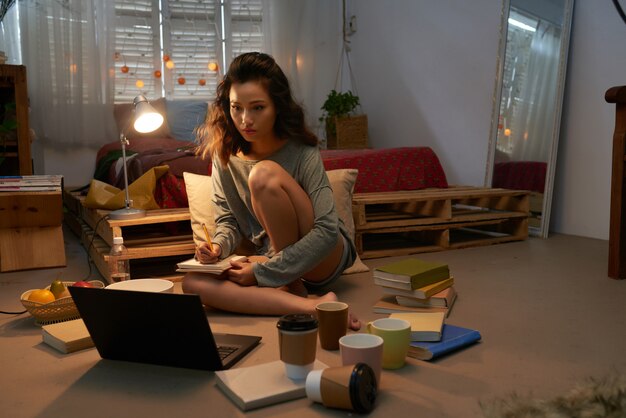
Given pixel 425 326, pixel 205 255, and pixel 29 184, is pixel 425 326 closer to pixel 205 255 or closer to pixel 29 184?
pixel 205 255

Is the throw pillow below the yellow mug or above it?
above

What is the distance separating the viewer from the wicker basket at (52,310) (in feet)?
5.61

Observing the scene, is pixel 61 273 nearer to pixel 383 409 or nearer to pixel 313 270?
pixel 313 270

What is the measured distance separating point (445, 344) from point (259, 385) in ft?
1.58

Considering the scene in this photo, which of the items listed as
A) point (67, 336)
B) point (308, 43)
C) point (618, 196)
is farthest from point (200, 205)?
point (308, 43)

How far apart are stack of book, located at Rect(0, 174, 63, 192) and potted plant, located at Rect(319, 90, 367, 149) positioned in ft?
7.69

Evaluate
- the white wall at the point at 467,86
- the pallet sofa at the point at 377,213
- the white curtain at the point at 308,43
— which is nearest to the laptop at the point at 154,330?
the pallet sofa at the point at 377,213

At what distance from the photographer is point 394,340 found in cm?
133

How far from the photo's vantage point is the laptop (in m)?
1.24

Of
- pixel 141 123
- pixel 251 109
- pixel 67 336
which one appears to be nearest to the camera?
pixel 67 336

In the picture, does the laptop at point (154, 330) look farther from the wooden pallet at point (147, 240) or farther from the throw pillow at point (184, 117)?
the throw pillow at point (184, 117)

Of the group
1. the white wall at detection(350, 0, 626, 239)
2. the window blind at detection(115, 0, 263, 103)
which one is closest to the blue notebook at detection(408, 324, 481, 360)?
the white wall at detection(350, 0, 626, 239)

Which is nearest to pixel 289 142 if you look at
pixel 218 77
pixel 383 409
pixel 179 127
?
pixel 383 409

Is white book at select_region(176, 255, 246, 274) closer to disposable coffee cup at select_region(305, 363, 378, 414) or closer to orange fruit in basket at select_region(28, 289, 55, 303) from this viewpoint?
orange fruit in basket at select_region(28, 289, 55, 303)
